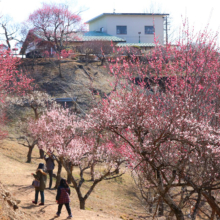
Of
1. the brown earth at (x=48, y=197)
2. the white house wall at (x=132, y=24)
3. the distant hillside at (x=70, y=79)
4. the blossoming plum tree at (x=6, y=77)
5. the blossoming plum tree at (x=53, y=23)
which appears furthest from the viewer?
the white house wall at (x=132, y=24)

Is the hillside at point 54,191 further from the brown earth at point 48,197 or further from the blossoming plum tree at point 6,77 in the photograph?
the blossoming plum tree at point 6,77

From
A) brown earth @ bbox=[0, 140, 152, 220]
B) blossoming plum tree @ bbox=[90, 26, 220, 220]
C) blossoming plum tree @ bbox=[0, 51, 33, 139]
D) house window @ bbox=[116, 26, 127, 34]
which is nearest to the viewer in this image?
blossoming plum tree @ bbox=[90, 26, 220, 220]

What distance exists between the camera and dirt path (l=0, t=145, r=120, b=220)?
10277mm

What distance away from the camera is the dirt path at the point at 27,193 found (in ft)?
33.7

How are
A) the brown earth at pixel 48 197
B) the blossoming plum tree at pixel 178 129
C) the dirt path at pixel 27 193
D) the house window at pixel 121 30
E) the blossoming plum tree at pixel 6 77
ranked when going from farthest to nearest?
the house window at pixel 121 30 < the blossoming plum tree at pixel 6 77 < the dirt path at pixel 27 193 < the brown earth at pixel 48 197 < the blossoming plum tree at pixel 178 129

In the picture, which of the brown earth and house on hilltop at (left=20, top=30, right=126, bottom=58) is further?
house on hilltop at (left=20, top=30, right=126, bottom=58)

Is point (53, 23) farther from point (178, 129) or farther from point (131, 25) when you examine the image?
point (178, 129)

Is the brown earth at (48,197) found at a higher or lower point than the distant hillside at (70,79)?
lower

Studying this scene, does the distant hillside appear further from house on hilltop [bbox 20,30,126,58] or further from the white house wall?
the white house wall

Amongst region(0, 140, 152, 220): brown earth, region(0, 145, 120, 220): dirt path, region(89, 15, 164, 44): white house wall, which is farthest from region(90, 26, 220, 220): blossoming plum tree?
region(89, 15, 164, 44): white house wall

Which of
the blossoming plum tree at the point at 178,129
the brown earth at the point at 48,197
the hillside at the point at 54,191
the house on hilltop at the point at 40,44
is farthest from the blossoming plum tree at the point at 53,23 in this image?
the blossoming plum tree at the point at 178,129

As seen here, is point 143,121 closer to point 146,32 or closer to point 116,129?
point 116,129

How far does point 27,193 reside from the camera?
13.2 m

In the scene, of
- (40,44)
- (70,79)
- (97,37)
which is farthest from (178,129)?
(97,37)
